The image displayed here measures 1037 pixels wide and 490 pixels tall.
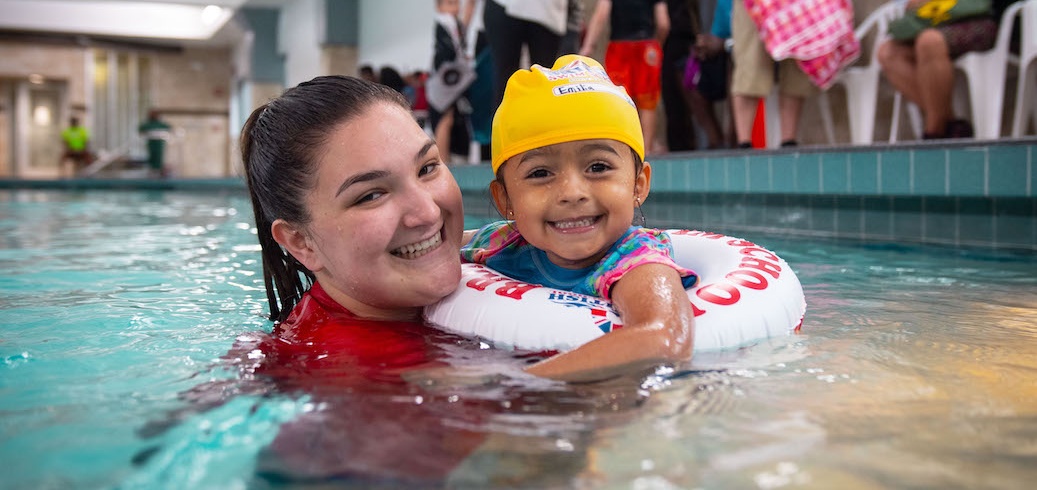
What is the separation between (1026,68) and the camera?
18.6 ft

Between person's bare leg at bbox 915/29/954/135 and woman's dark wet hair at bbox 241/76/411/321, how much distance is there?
444 cm

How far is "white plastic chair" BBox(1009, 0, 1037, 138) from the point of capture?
539 cm

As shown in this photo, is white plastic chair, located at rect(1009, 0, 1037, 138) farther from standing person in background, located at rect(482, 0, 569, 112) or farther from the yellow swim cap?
the yellow swim cap

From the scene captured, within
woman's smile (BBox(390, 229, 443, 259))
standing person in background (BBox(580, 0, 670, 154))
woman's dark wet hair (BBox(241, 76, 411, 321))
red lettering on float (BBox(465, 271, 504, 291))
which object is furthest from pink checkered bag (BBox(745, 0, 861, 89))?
woman's smile (BBox(390, 229, 443, 259))

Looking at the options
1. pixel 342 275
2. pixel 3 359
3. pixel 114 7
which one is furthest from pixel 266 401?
pixel 114 7

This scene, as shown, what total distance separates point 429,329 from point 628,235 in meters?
0.60

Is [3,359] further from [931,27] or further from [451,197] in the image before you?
[931,27]

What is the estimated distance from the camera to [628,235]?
2375 millimetres

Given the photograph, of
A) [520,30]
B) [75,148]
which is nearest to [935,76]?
[520,30]

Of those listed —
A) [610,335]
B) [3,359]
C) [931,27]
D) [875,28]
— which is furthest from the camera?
[875,28]

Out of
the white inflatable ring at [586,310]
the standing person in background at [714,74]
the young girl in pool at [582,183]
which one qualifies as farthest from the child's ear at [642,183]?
the standing person in background at [714,74]

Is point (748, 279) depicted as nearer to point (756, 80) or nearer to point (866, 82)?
point (756, 80)

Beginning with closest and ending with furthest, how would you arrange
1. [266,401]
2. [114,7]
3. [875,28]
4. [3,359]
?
1. [266,401]
2. [3,359]
3. [875,28]
4. [114,7]

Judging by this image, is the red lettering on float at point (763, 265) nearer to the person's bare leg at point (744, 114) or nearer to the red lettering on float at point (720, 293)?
the red lettering on float at point (720, 293)
